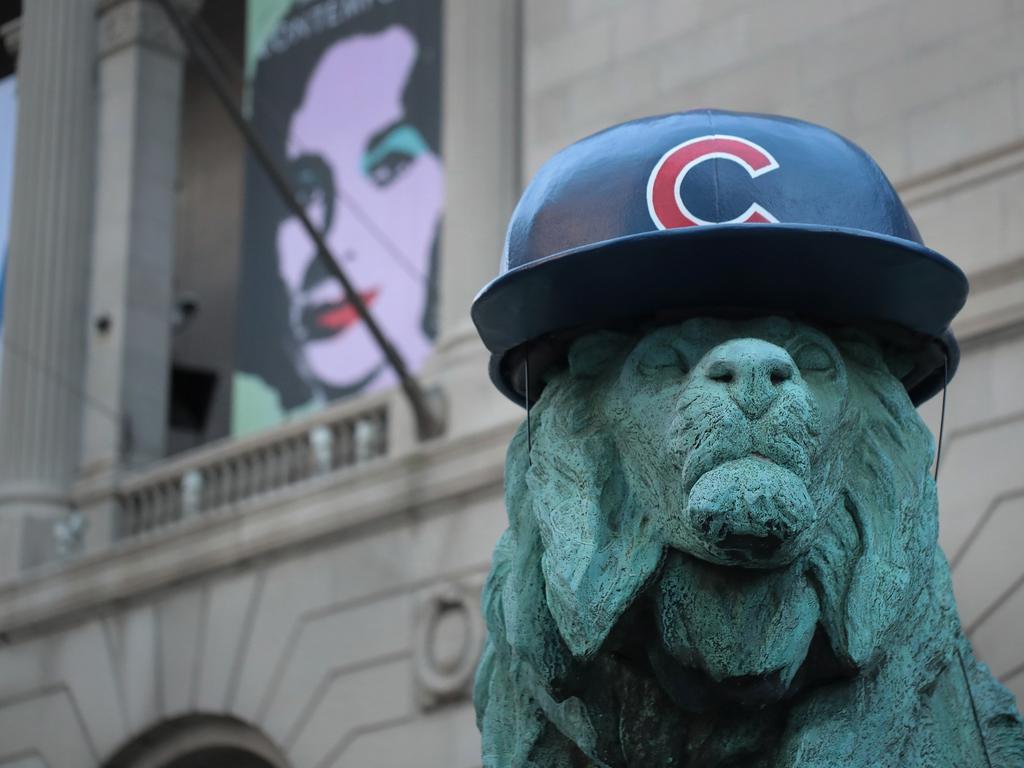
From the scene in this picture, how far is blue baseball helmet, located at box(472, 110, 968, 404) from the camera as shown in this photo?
4504 mm

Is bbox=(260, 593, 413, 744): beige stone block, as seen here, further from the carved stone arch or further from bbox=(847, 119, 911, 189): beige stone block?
bbox=(847, 119, 911, 189): beige stone block

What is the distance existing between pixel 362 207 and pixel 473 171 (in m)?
2.04

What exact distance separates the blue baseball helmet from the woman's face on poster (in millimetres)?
15020

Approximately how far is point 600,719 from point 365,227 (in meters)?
16.0

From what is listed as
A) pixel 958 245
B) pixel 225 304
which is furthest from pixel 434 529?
pixel 225 304

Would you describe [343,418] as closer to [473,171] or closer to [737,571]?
[473,171]

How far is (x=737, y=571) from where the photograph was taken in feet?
14.1

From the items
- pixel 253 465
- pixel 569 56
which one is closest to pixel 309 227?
pixel 569 56

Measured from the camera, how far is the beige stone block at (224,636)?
19.5m

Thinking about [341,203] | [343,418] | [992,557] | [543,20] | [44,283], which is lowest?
[992,557]

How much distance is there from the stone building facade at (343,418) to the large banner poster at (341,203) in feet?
2.85

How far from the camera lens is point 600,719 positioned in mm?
4504

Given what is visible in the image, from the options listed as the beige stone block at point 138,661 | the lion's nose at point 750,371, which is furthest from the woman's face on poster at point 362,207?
the lion's nose at point 750,371

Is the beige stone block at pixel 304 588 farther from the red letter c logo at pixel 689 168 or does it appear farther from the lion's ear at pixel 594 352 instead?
the red letter c logo at pixel 689 168
